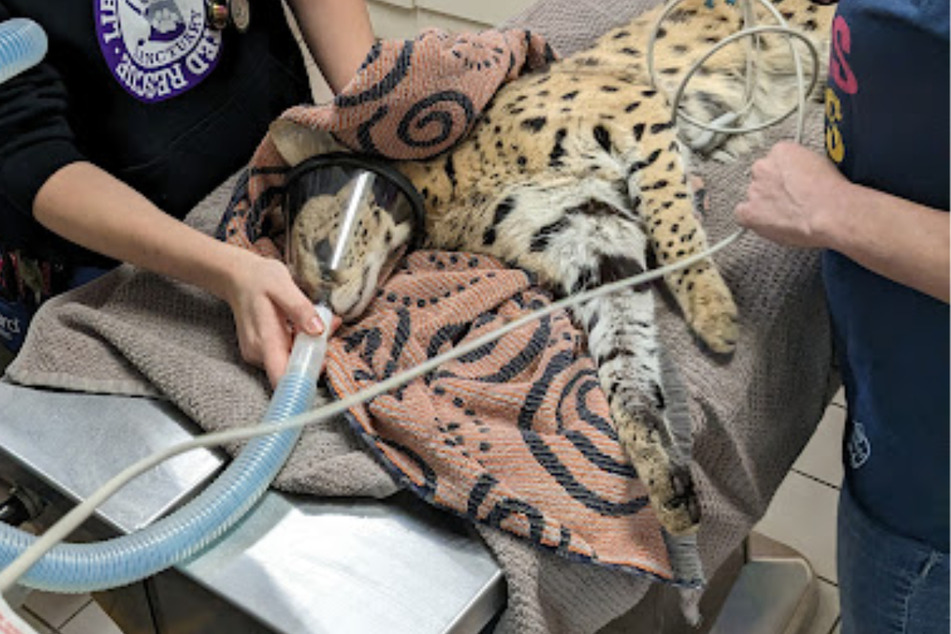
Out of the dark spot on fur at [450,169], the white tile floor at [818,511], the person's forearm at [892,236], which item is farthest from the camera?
the white tile floor at [818,511]

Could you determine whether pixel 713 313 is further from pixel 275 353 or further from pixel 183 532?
pixel 183 532

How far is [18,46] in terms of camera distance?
887mm

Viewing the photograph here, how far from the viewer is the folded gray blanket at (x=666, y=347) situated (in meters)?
0.92

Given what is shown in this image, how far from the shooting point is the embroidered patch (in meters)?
1.12

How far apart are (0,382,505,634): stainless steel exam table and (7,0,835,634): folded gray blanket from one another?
0.9 inches

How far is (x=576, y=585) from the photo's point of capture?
92cm

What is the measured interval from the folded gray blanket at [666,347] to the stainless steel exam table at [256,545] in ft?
0.08

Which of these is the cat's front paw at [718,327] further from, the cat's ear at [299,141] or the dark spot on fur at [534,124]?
the cat's ear at [299,141]

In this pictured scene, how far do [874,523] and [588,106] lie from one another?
582mm

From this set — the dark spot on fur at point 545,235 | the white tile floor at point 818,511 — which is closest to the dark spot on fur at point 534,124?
the dark spot on fur at point 545,235

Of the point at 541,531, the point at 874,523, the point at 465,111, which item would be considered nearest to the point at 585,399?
the point at 541,531

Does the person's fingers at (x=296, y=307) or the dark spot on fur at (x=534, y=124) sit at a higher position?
the dark spot on fur at (x=534, y=124)

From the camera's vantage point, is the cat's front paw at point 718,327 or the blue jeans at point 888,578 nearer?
the blue jeans at point 888,578

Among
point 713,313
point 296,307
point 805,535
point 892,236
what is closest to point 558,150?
→ point 713,313
